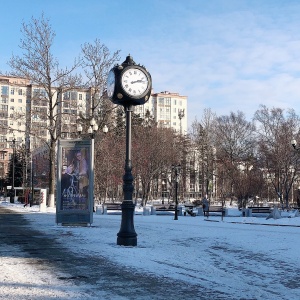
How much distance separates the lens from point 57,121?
123 feet

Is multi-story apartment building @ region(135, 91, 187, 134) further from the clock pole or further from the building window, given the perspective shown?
the clock pole

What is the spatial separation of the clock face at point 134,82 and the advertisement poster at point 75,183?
6.35 m

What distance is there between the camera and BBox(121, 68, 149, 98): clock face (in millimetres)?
12016

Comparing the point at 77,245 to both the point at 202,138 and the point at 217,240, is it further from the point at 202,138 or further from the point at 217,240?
the point at 202,138

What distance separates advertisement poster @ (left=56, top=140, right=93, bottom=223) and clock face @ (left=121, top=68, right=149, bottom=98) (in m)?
6.35

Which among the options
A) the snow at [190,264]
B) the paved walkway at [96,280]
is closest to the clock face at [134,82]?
the snow at [190,264]

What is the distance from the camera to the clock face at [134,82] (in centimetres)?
1202

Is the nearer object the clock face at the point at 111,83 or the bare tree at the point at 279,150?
the clock face at the point at 111,83

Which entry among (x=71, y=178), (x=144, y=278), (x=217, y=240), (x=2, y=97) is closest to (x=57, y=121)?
→ (x=71, y=178)

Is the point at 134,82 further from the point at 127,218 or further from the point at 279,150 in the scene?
the point at 279,150

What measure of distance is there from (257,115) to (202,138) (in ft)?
28.8

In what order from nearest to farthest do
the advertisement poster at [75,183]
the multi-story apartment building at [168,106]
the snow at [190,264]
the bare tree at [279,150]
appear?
the snow at [190,264] < the advertisement poster at [75,183] < the bare tree at [279,150] < the multi-story apartment building at [168,106]

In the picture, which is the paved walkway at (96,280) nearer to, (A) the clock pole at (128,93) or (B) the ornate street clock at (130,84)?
(A) the clock pole at (128,93)

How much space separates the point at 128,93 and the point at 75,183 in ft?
24.0
